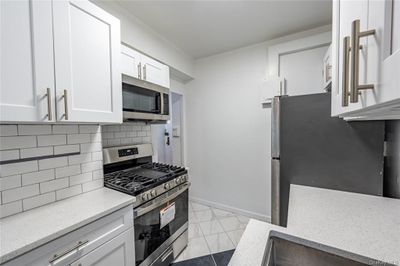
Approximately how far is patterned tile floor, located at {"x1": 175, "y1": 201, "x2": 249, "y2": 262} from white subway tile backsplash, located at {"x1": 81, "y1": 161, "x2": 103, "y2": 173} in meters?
1.24

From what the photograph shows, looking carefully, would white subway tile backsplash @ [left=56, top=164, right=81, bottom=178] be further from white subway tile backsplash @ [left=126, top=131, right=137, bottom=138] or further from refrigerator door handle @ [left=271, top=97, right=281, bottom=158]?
refrigerator door handle @ [left=271, top=97, right=281, bottom=158]

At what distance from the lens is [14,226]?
2.89ft

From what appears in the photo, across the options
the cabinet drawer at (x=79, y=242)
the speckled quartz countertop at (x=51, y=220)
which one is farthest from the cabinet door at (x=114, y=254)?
the speckled quartz countertop at (x=51, y=220)

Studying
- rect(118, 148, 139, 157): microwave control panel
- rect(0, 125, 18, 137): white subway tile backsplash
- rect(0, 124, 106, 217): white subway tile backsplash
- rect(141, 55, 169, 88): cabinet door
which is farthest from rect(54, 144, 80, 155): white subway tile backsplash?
rect(141, 55, 169, 88): cabinet door

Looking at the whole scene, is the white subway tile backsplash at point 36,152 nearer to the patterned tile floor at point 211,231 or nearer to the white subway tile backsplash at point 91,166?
the white subway tile backsplash at point 91,166

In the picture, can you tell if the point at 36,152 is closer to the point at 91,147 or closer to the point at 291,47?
the point at 91,147

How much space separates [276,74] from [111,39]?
6.28 ft

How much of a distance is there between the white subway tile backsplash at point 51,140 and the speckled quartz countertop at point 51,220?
0.40 metres

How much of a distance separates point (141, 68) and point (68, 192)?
119 cm

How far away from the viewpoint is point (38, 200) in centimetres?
109

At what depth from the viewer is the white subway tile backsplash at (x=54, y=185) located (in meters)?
1.12

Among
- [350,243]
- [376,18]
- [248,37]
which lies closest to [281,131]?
[350,243]

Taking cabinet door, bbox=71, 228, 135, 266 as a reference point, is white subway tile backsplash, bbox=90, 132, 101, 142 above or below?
above

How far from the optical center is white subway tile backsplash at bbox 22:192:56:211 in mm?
1042
